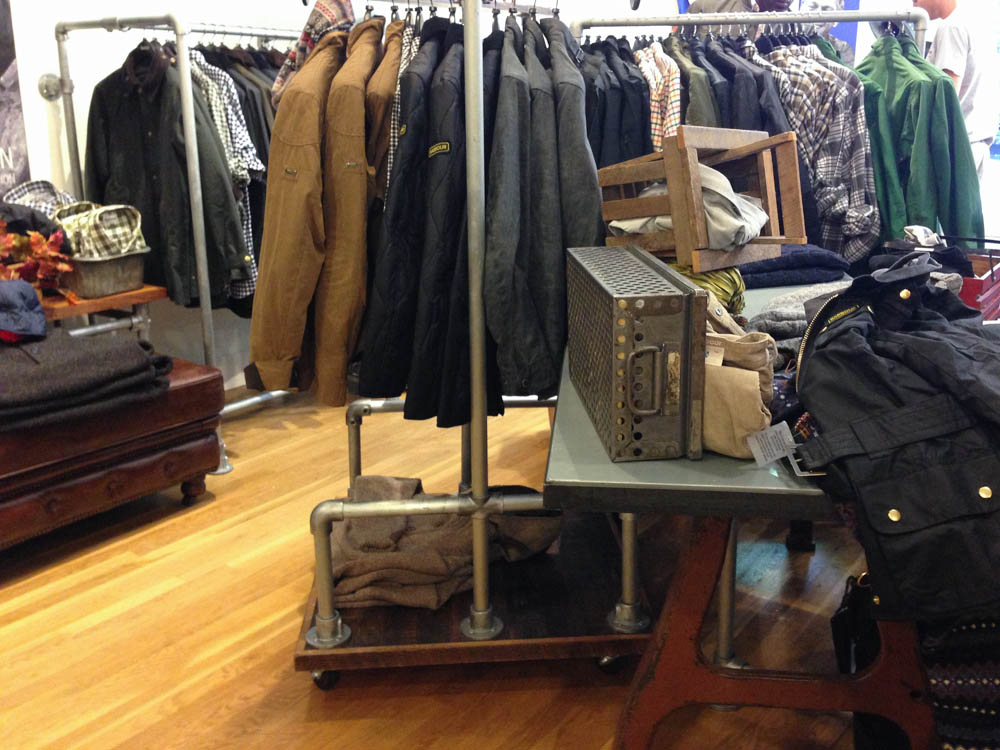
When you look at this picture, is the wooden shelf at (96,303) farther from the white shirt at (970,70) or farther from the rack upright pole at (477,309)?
the white shirt at (970,70)

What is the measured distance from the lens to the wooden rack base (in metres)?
2.01

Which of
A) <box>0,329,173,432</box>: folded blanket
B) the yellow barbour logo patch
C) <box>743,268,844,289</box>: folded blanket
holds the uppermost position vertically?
the yellow barbour logo patch

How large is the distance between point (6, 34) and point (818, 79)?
283cm

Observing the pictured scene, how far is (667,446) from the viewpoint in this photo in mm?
1311

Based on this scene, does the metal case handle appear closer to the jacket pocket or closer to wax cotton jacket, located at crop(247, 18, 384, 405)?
the jacket pocket

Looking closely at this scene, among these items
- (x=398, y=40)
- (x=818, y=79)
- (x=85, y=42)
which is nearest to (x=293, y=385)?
(x=398, y=40)

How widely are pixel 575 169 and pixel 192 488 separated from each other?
181 cm

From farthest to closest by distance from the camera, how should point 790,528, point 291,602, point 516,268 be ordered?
point 790,528
point 291,602
point 516,268

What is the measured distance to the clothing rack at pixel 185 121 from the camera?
3145mm

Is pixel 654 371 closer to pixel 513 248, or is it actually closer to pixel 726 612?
pixel 513 248

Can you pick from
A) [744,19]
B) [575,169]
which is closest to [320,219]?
[575,169]

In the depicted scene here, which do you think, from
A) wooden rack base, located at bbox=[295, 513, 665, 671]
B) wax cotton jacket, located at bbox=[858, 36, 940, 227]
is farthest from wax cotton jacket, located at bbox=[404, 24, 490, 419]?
wax cotton jacket, located at bbox=[858, 36, 940, 227]

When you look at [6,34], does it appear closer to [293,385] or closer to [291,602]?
[293,385]

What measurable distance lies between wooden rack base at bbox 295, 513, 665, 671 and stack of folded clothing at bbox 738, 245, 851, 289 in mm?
831
